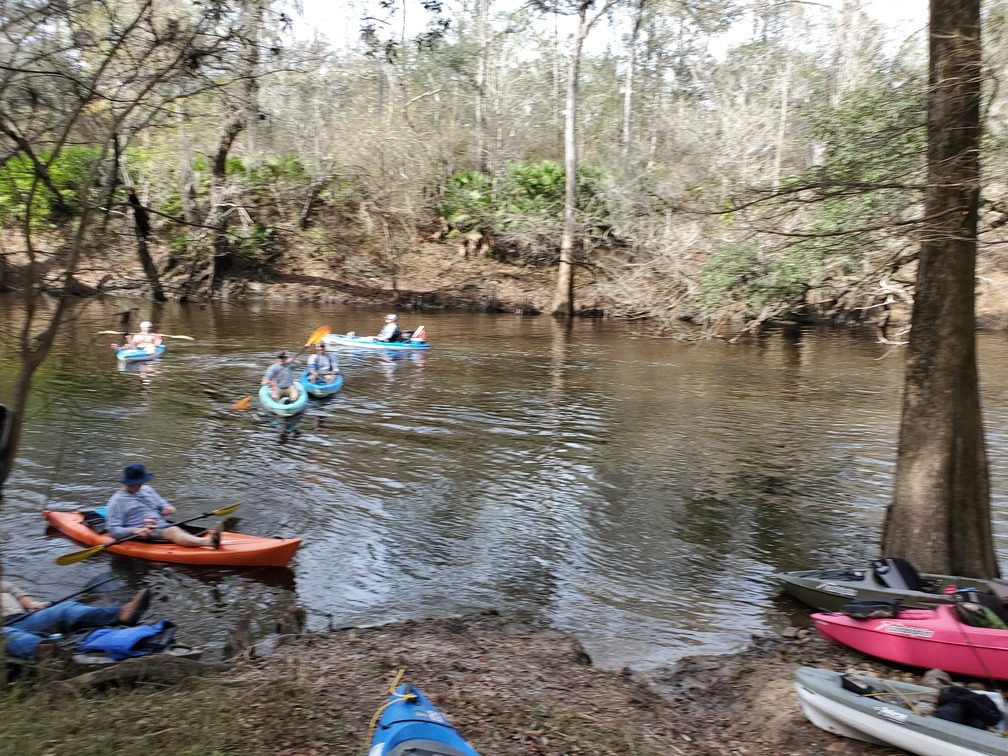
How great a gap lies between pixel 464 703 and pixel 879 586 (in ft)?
13.2

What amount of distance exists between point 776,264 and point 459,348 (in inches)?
412

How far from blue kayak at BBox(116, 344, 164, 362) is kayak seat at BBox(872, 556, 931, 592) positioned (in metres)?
17.4

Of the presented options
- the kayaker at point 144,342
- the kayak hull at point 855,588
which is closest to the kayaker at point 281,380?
the kayaker at point 144,342

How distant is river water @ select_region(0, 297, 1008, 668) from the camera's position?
7883mm

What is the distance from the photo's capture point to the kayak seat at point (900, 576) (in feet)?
22.6

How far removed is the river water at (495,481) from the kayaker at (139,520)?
0.32 meters

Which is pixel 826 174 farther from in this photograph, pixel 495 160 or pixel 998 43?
pixel 495 160

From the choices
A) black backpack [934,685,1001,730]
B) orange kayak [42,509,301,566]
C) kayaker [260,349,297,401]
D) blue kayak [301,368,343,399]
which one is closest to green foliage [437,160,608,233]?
blue kayak [301,368,343,399]

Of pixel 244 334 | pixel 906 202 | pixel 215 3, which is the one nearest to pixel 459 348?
pixel 244 334

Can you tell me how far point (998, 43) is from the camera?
9969mm

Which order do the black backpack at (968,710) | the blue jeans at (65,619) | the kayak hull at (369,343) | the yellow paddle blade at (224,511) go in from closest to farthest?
the black backpack at (968,710) < the blue jeans at (65,619) < the yellow paddle blade at (224,511) < the kayak hull at (369,343)

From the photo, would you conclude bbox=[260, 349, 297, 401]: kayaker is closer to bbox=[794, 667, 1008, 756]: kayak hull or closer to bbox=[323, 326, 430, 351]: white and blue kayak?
bbox=[323, 326, 430, 351]: white and blue kayak

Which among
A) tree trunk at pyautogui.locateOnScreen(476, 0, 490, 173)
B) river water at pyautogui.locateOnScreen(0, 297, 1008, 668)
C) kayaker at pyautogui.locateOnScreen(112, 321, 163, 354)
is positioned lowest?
river water at pyautogui.locateOnScreen(0, 297, 1008, 668)

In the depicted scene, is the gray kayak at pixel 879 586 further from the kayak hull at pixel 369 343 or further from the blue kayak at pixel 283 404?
the kayak hull at pixel 369 343
